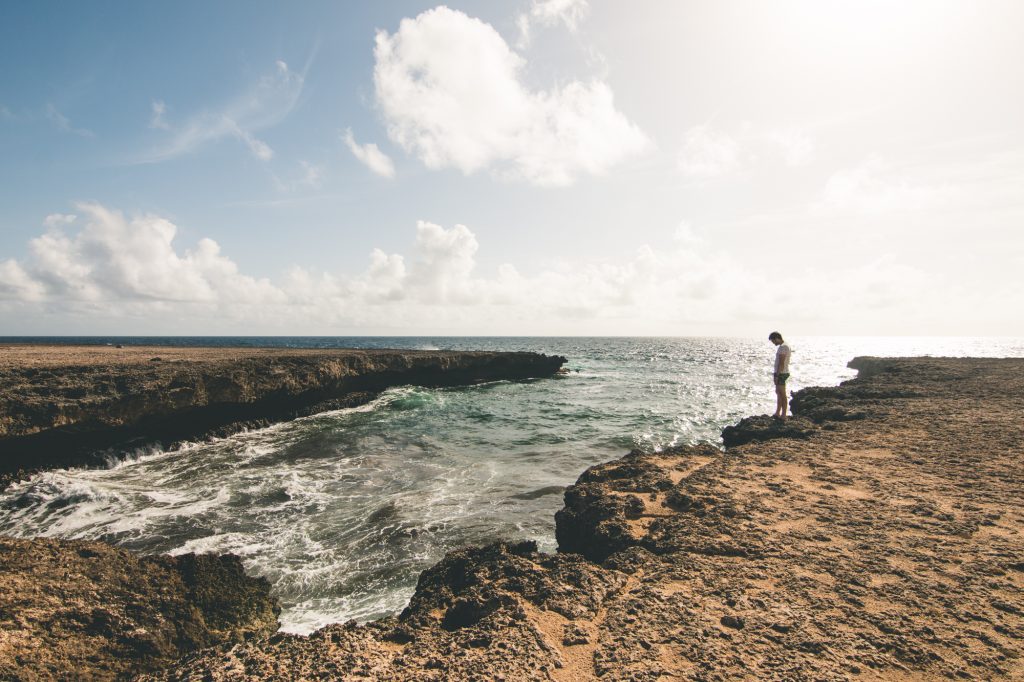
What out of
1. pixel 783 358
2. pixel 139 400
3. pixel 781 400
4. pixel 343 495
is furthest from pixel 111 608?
pixel 783 358

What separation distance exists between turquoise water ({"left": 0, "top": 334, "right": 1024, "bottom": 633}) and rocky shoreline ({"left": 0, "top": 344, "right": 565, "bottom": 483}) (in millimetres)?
833

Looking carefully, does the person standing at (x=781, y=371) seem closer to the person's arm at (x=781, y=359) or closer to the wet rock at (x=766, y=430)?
the person's arm at (x=781, y=359)

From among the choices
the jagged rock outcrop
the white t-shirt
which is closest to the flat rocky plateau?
the jagged rock outcrop

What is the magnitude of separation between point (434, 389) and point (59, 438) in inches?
807

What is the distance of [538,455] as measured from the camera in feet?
44.7

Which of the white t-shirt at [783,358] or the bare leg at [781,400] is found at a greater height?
the white t-shirt at [783,358]

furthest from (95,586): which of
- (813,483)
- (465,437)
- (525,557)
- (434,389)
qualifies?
(434,389)

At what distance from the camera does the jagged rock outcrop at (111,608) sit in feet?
12.6

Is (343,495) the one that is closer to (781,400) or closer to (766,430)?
(766,430)

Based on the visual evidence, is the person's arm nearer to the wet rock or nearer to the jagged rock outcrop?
the wet rock

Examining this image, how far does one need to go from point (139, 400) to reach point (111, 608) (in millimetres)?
12199

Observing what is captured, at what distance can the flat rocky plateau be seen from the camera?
297cm

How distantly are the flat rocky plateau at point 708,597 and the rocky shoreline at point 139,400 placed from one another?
9.42 meters

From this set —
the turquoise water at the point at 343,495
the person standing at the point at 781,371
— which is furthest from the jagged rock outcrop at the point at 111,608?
the person standing at the point at 781,371
